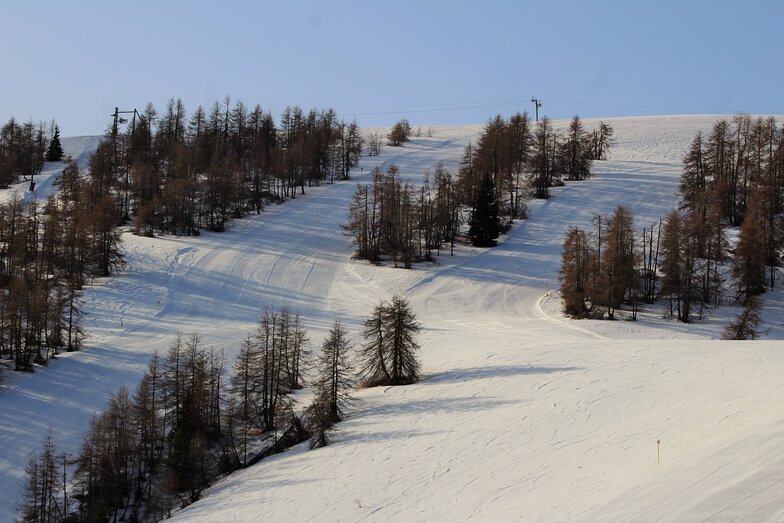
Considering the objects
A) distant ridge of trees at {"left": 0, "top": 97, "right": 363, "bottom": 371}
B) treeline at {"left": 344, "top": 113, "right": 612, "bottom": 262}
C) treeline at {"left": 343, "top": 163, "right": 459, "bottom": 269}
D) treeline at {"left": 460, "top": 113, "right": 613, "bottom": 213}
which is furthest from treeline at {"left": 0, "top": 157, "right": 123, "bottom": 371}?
treeline at {"left": 460, "top": 113, "right": 613, "bottom": 213}

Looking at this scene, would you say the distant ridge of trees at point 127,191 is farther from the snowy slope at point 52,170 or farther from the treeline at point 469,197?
the treeline at point 469,197

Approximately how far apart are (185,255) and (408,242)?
25.5 m

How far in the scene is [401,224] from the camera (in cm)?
8450

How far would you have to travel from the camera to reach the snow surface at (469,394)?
23812 mm

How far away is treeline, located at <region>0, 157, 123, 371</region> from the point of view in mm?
53375

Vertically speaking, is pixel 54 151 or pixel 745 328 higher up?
pixel 54 151

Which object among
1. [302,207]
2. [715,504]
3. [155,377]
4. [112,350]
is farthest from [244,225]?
[715,504]

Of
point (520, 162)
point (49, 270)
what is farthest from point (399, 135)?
point (49, 270)

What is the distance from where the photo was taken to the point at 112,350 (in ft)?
182

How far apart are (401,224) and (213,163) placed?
35.4 m

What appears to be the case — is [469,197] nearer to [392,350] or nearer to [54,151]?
[392,350]

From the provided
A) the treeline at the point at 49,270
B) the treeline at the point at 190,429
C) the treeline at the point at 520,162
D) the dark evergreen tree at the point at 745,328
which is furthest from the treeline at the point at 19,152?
the dark evergreen tree at the point at 745,328

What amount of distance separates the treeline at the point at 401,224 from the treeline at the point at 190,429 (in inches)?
1420

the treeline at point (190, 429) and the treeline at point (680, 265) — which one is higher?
the treeline at point (680, 265)
